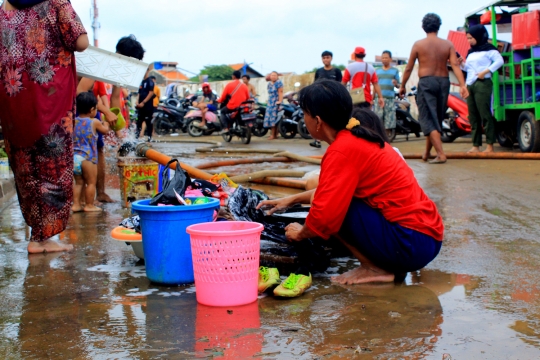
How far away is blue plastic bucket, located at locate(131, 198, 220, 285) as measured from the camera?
123 inches

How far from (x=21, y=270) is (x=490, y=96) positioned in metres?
7.32

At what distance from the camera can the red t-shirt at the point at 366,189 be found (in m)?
3.03

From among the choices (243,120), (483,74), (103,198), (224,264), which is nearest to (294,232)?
(224,264)

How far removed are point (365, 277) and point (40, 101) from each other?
7.26 feet

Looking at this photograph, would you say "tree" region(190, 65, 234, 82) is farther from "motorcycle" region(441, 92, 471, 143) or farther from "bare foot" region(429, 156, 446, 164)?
"bare foot" region(429, 156, 446, 164)

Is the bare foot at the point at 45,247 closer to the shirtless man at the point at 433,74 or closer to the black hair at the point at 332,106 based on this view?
the black hair at the point at 332,106

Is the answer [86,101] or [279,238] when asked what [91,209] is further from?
[279,238]

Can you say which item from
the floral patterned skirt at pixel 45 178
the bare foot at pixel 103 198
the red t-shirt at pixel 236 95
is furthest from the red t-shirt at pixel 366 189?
the red t-shirt at pixel 236 95

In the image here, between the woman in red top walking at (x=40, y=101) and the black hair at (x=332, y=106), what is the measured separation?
5.22ft

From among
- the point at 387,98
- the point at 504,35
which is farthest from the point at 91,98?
the point at 387,98

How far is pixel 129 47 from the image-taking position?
203 inches

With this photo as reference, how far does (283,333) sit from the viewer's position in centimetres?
250

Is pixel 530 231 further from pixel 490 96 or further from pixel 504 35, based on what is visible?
pixel 504 35

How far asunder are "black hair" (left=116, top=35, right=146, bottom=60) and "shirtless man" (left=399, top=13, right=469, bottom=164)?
430cm
